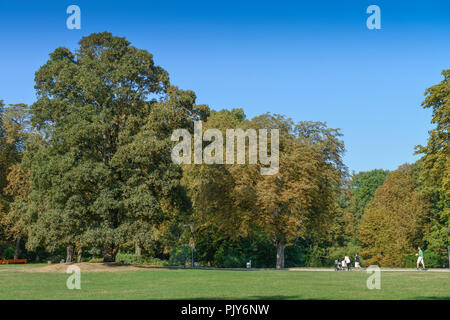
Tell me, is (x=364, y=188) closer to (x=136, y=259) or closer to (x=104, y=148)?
(x=136, y=259)

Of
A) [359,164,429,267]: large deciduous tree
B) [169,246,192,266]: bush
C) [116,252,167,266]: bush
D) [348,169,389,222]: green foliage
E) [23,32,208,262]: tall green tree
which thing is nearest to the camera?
[23,32,208,262]: tall green tree

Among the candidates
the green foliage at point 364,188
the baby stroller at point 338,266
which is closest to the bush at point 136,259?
the baby stroller at point 338,266

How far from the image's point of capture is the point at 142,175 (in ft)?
120

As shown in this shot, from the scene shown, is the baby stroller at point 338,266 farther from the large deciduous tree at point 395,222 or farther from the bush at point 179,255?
the large deciduous tree at point 395,222

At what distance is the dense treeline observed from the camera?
35.4m

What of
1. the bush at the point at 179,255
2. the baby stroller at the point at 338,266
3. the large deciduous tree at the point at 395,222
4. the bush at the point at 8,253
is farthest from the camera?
the large deciduous tree at the point at 395,222

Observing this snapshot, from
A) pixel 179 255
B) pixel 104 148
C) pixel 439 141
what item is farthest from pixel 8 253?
pixel 439 141

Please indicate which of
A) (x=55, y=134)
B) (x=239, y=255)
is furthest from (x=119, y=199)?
(x=239, y=255)

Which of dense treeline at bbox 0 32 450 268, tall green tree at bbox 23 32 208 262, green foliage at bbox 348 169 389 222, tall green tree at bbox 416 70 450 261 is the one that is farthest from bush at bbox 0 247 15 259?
green foliage at bbox 348 169 389 222

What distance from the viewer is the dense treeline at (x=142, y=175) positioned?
35.4 meters

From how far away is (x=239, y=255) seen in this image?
2136 inches

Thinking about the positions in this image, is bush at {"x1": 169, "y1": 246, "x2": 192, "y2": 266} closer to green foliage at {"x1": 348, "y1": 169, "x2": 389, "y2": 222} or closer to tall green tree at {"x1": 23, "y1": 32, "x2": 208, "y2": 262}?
tall green tree at {"x1": 23, "y1": 32, "x2": 208, "y2": 262}
